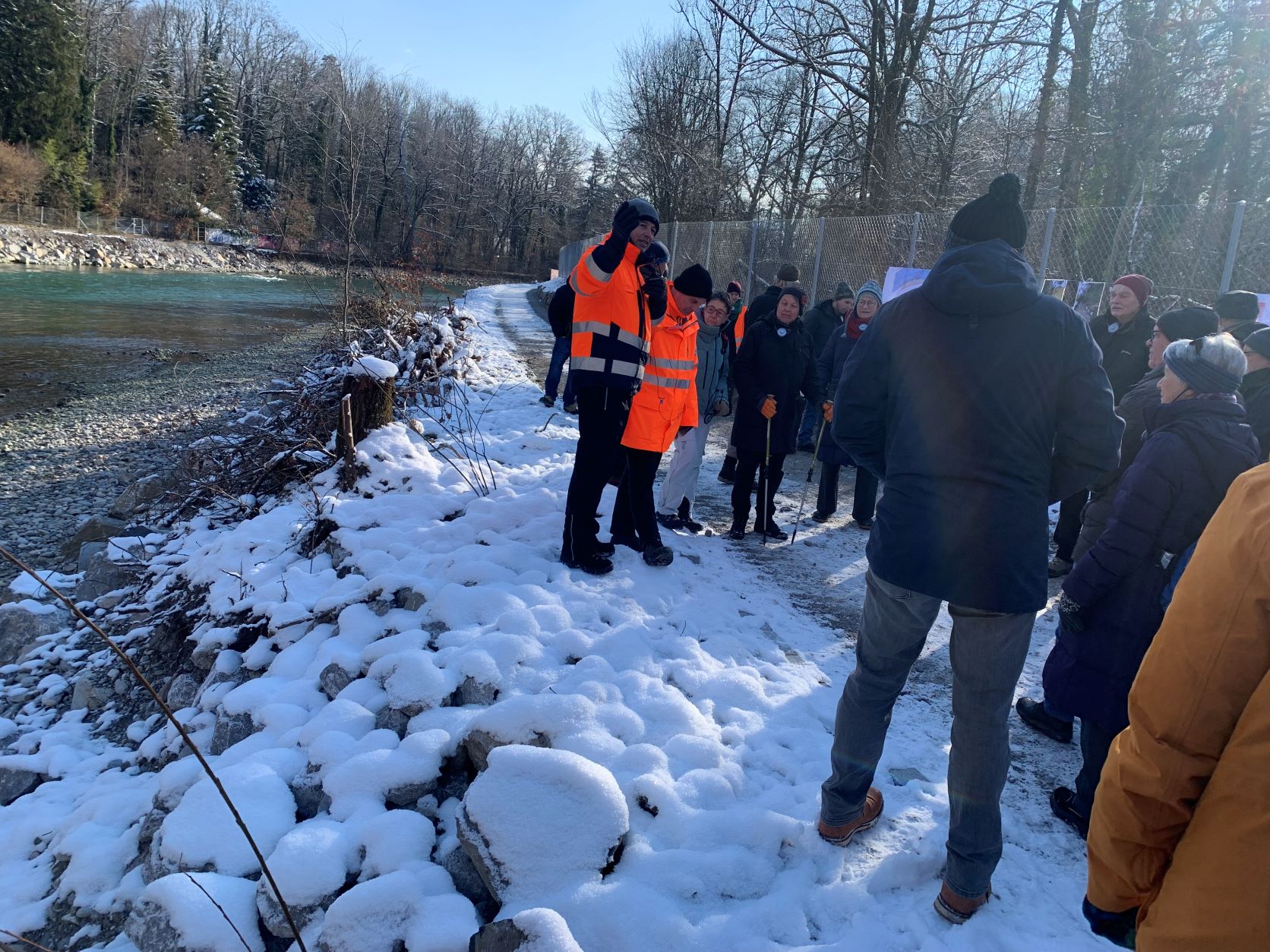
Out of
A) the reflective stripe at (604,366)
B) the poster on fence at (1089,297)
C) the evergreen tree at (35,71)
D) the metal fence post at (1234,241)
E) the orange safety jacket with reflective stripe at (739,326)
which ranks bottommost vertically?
the reflective stripe at (604,366)

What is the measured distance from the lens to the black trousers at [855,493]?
6.09 metres

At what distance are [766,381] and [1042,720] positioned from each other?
2899 millimetres

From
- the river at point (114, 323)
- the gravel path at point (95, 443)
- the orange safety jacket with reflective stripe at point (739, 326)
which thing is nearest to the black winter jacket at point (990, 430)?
the orange safety jacket with reflective stripe at point (739, 326)

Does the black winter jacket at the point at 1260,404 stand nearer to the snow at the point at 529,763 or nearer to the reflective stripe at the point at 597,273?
the snow at the point at 529,763

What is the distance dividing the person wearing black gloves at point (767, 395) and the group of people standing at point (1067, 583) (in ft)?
6.29

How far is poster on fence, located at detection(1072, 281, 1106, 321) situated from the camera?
7559 millimetres

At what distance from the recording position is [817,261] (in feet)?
36.8

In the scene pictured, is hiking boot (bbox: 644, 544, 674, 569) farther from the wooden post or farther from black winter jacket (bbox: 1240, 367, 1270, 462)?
black winter jacket (bbox: 1240, 367, 1270, 462)

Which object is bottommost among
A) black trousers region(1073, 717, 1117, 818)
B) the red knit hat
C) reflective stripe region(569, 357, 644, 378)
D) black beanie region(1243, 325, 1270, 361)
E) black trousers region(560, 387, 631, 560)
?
black trousers region(1073, 717, 1117, 818)

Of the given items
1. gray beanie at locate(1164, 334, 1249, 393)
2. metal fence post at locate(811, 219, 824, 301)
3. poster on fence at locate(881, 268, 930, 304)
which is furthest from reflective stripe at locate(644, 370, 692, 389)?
metal fence post at locate(811, 219, 824, 301)

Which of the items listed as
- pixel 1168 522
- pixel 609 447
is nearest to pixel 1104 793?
pixel 1168 522

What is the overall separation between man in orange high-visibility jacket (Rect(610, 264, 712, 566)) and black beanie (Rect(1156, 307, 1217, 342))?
8.31ft

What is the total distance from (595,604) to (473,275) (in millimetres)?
53035

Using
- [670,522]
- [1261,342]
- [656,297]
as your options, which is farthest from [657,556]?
[1261,342]
